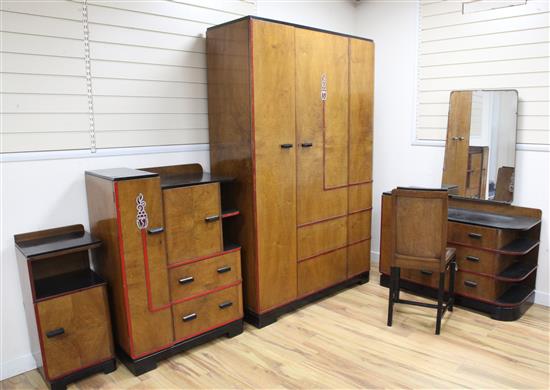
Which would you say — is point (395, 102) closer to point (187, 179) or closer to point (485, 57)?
point (485, 57)

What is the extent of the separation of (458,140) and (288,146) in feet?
5.46

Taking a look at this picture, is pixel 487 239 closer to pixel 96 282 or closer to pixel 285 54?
pixel 285 54

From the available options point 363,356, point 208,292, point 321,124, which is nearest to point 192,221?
point 208,292

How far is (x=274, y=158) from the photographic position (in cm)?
304

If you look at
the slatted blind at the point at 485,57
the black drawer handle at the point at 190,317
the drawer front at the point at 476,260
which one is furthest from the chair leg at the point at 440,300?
the black drawer handle at the point at 190,317

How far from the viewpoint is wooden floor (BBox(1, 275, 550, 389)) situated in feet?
8.37

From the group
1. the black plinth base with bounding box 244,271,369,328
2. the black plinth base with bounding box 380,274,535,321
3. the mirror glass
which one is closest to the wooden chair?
the black plinth base with bounding box 380,274,535,321

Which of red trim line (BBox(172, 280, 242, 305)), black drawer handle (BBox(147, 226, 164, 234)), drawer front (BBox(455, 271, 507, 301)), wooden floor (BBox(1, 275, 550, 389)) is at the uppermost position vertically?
black drawer handle (BBox(147, 226, 164, 234))

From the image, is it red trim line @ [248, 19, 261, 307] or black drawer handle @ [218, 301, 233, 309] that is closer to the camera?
red trim line @ [248, 19, 261, 307]

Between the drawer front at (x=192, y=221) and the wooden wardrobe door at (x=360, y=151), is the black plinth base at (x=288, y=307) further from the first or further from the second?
the drawer front at (x=192, y=221)

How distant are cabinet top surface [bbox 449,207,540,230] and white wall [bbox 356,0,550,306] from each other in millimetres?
541

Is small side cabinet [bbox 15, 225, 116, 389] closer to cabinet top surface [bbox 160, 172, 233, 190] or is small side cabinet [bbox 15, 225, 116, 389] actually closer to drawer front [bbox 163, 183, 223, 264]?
drawer front [bbox 163, 183, 223, 264]

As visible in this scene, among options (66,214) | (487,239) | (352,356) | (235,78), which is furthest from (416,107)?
(66,214)

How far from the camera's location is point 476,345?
2928 mm
